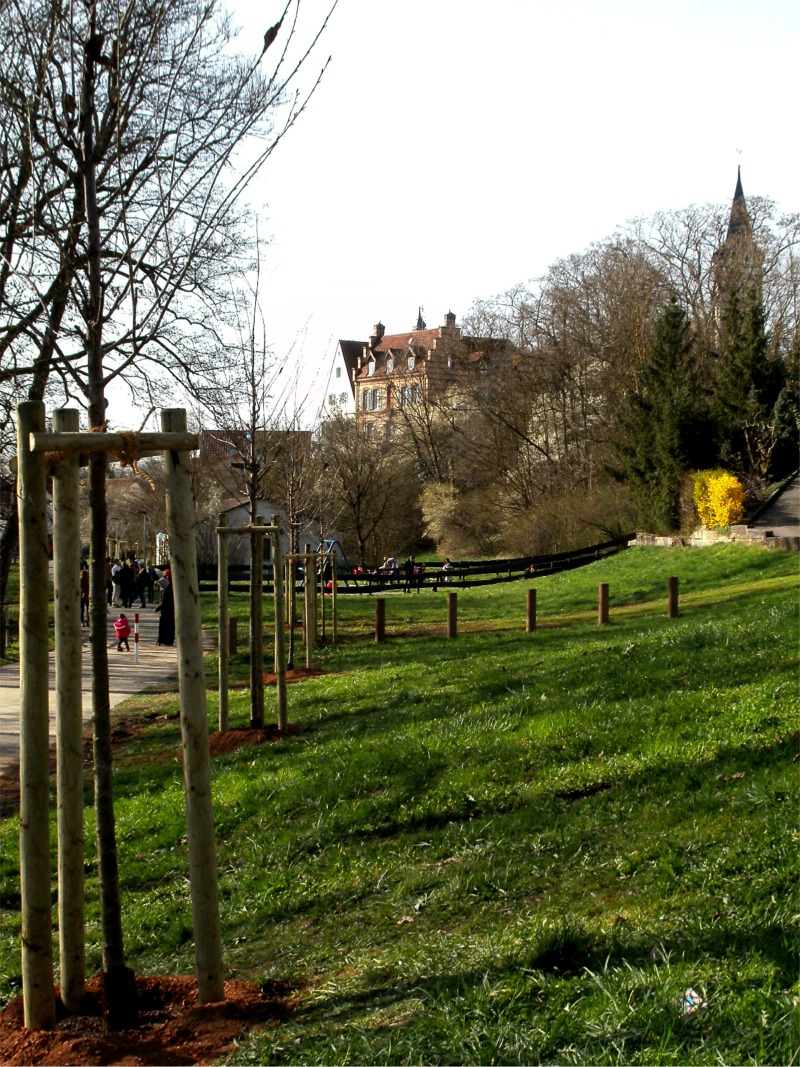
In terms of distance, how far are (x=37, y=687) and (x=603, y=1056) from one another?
243 cm

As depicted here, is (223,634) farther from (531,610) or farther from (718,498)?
(718,498)

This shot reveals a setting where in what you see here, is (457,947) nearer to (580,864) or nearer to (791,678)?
(580,864)

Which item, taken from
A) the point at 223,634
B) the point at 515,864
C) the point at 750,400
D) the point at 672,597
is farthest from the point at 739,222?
the point at 515,864

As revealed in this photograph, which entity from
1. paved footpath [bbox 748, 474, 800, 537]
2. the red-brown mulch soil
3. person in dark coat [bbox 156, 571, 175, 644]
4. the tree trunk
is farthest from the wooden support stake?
paved footpath [bbox 748, 474, 800, 537]

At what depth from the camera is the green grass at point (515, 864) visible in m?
3.61

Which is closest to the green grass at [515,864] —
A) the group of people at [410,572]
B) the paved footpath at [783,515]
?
the paved footpath at [783,515]

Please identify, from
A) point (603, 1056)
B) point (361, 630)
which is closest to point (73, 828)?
point (603, 1056)

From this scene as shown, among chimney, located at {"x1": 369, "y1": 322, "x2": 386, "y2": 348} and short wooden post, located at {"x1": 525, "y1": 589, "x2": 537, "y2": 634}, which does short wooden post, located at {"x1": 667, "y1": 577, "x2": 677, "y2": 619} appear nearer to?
short wooden post, located at {"x1": 525, "y1": 589, "x2": 537, "y2": 634}

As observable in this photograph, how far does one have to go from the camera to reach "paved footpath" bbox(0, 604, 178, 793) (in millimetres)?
12470

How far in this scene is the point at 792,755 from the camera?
249 inches

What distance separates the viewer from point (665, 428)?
3856cm

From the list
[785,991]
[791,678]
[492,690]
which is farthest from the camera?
[492,690]

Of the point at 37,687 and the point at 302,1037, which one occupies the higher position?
the point at 37,687

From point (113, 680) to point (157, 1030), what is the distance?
14.7 meters
